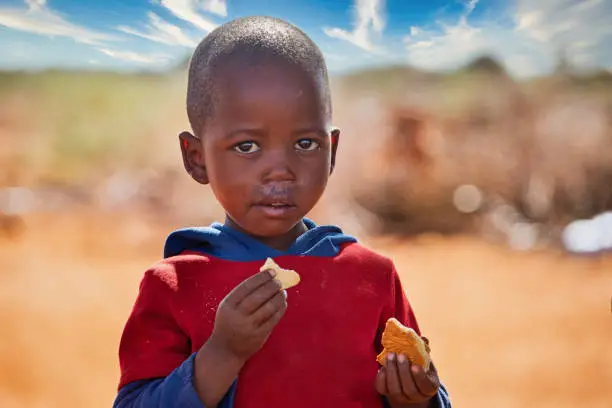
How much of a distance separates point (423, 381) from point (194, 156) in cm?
73

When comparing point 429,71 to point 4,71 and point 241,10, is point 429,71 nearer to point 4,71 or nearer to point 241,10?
point 4,71

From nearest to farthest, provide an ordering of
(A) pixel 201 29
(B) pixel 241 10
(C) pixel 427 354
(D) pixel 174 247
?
(C) pixel 427 354
(D) pixel 174 247
(A) pixel 201 29
(B) pixel 241 10

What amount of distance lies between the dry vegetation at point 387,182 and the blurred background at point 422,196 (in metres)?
0.02

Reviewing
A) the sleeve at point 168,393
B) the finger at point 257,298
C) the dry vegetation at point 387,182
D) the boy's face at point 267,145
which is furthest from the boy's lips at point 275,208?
the dry vegetation at point 387,182

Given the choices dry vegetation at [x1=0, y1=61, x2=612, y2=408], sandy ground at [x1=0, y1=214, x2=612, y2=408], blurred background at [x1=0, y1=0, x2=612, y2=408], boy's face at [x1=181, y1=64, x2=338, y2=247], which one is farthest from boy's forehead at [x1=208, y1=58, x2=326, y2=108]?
dry vegetation at [x1=0, y1=61, x2=612, y2=408]

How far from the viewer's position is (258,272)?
59.5 inches

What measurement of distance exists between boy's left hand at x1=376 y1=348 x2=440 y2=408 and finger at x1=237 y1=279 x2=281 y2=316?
0.32 meters

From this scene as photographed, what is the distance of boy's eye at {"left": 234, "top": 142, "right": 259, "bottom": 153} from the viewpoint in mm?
1521

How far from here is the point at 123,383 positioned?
4.92 ft

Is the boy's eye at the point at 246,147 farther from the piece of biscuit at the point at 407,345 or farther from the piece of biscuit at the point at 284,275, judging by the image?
the piece of biscuit at the point at 407,345

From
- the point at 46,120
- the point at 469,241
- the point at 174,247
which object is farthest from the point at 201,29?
the point at 46,120

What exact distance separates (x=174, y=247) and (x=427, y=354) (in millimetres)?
628

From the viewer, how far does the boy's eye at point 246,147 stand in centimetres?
152

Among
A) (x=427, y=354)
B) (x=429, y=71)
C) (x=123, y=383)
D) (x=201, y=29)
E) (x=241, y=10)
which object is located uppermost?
(x=429, y=71)
